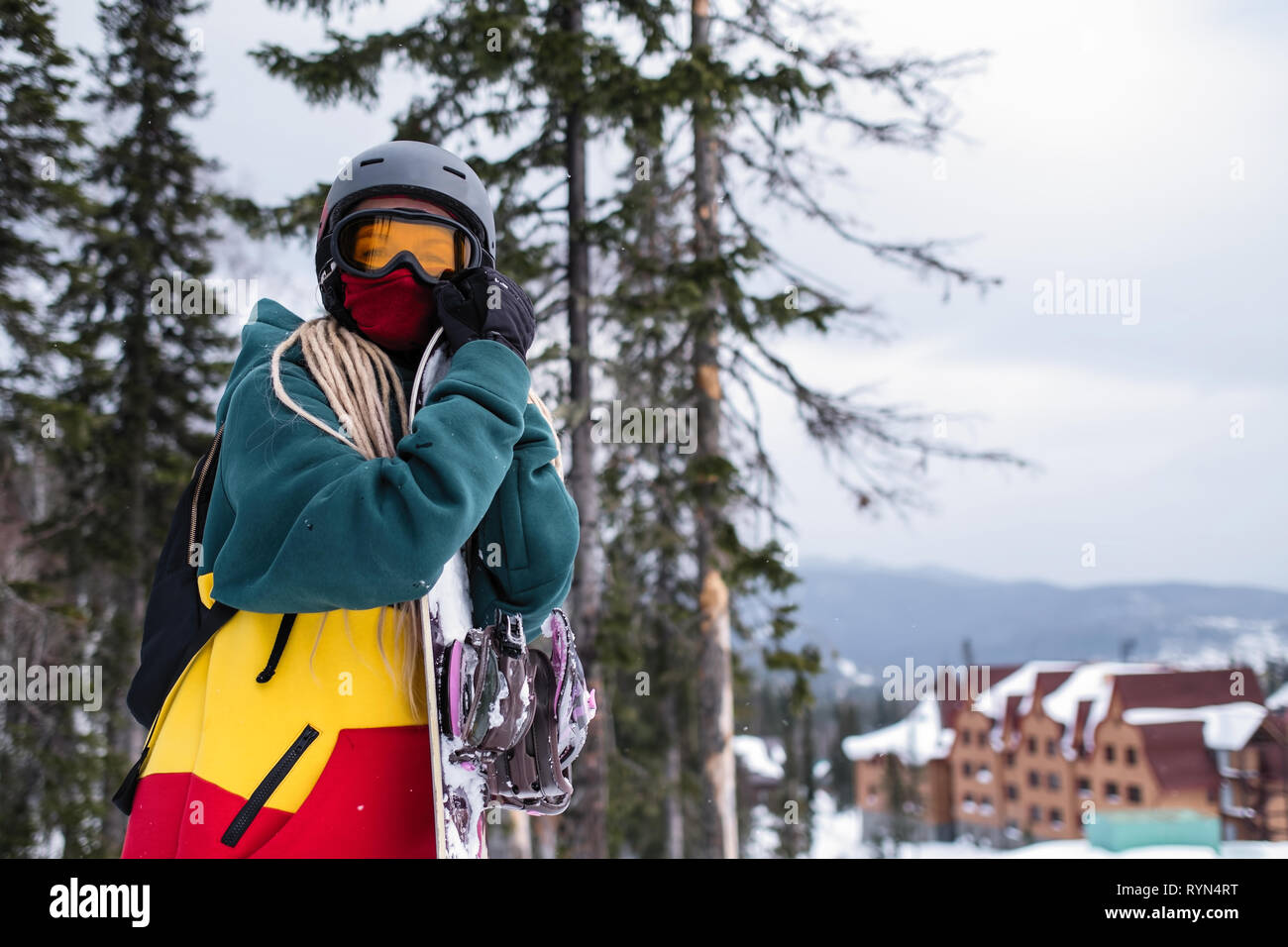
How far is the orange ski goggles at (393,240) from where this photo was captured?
1928mm

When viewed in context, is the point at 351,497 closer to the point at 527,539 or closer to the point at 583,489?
the point at 527,539

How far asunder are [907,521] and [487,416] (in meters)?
8.97

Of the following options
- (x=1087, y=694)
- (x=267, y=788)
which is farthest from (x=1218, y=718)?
(x=267, y=788)

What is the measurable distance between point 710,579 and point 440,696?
8223 mm

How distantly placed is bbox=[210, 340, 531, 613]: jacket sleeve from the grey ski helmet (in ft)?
1.64

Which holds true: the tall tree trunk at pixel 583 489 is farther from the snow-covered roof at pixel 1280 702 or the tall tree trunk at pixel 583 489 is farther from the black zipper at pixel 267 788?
the snow-covered roof at pixel 1280 702

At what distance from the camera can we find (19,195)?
9.60m

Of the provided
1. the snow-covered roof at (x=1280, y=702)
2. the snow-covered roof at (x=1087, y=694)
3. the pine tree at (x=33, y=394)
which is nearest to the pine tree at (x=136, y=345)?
the pine tree at (x=33, y=394)

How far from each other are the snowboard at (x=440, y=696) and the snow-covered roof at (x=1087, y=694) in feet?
202

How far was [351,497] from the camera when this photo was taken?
1.36 metres

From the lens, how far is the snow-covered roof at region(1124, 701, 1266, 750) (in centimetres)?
4109

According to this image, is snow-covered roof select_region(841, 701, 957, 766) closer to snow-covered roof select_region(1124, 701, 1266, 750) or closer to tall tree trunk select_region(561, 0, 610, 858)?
snow-covered roof select_region(1124, 701, 1266, 750)

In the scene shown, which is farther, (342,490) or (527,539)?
(527,539)
